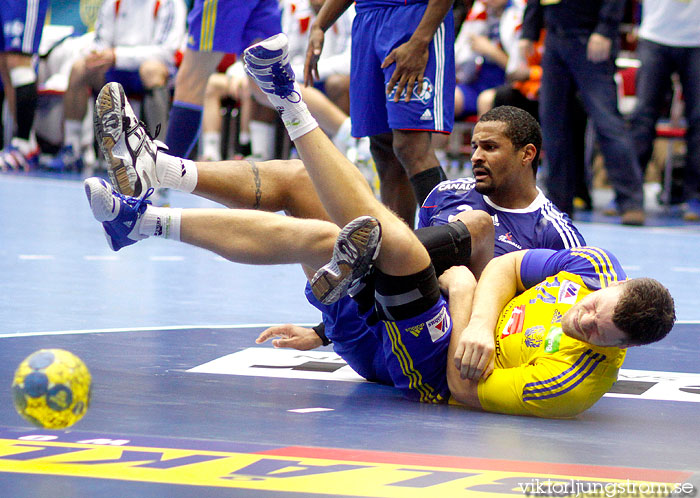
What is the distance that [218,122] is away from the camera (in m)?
11.0

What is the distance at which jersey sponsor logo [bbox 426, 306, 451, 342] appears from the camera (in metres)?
3.36

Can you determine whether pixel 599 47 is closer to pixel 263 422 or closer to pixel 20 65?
pixel 20 65

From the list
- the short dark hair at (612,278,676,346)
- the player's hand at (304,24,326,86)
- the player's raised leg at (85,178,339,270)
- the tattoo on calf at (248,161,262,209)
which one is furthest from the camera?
the player's hand at (304,24,326,86)

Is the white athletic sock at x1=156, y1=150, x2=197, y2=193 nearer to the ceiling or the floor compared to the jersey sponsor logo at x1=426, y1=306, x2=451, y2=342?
nearer to the ceiling

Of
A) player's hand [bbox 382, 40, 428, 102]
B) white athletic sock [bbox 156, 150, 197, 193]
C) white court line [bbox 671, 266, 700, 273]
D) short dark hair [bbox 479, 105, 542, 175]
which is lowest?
white court line [bbox 671, 266, 700, 273]

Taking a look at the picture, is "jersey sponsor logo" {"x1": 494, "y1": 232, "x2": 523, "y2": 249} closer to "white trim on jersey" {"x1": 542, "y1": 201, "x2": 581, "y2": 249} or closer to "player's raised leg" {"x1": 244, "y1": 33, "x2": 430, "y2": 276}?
"white trim on jersey" {"x1": 542, "y1": 201, "x2": 581, "y2": 249}

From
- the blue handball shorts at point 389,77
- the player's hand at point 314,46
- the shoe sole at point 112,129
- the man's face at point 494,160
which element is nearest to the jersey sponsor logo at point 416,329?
the man's face at point 494,160

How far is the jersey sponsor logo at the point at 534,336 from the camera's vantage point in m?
3.25

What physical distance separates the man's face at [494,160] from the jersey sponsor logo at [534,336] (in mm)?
897

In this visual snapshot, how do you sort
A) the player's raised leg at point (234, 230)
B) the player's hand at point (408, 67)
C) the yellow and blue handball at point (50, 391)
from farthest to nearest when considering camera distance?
the player's hand at point (408, 67)
the player's raised leg at point (234, 230)
the yellow and blue handball at point (50, 391)

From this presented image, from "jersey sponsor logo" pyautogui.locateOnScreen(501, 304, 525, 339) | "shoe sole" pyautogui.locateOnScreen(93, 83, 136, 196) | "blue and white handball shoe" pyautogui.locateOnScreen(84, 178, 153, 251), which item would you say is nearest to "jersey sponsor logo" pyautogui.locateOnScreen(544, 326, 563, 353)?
"jersey sponsor logo" pyautogui.locateOnScreen(501, 304, 525, 339)

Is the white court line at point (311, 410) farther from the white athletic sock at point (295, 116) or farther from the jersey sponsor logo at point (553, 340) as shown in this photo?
the white athletic sock at point (295, 116)

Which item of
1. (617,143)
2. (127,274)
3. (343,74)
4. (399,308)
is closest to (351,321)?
(399,308)

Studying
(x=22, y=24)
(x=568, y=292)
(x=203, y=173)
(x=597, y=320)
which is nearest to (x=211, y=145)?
(x=22, y=24)
